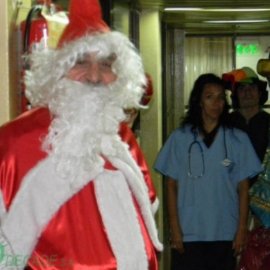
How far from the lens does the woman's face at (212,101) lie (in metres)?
3.18

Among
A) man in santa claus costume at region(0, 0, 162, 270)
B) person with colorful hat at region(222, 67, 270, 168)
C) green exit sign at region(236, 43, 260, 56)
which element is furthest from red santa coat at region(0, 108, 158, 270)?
green exit sign at region(236, 43, 260, 56)

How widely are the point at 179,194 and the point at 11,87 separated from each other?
3.96 feet

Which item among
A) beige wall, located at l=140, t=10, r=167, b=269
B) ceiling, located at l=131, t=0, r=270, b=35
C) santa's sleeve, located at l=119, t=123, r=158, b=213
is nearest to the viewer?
santa's sleeve, located at l=119, t=123, r=158, b=213

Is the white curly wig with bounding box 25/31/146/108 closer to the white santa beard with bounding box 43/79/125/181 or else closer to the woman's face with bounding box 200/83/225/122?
the white santa beard with bounding box 43/79/125/181

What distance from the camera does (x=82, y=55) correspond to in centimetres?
206

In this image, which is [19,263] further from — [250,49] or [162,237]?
[250,49]

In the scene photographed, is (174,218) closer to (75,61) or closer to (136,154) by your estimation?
(136,154)

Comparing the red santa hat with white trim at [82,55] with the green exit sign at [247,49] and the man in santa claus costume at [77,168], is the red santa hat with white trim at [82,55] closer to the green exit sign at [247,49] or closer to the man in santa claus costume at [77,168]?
the man in santa claus costume at [77,168]

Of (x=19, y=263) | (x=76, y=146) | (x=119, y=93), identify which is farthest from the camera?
(x=119, y=93)

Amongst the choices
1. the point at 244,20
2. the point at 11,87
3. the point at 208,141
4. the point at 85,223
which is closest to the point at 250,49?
the point at 244,20

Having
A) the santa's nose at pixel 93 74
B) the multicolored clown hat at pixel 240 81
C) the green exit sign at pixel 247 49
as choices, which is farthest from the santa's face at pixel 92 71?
the green exit sign at pixel 247 49

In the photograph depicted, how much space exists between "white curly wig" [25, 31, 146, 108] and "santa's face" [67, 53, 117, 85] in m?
0.02

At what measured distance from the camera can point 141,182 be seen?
2.08m

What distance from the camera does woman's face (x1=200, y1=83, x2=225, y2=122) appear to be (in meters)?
3.18
